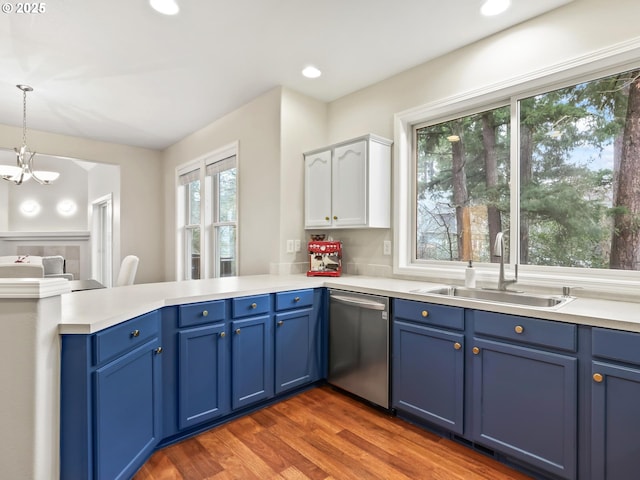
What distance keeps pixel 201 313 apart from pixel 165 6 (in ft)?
6.22

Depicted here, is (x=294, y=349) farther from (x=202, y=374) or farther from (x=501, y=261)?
(x=501, y=261)

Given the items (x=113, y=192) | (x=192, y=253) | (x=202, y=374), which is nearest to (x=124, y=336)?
(x=202, y=374)

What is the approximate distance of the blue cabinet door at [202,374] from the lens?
1999 millimetres

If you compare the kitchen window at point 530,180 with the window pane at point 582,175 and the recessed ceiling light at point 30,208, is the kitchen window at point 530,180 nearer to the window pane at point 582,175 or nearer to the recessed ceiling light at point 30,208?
the window pane at point 582,175

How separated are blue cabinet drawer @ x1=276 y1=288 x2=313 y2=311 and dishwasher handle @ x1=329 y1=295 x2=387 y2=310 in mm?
194

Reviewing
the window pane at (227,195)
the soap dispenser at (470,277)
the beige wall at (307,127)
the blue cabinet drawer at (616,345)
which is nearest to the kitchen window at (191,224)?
the beige wall at (307,127)

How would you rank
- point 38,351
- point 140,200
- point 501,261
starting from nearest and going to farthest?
1. point 38,351
2. point 501,261
3. point 140,200

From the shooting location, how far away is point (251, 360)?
7.54 feet

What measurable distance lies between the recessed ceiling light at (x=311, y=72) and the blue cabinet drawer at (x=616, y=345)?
8.62 ft

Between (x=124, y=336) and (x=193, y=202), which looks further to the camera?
(x=193, y=202)

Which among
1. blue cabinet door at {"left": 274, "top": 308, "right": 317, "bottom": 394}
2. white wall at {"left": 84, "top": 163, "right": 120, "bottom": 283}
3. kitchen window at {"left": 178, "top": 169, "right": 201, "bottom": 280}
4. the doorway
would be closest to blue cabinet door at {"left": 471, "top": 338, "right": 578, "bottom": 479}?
blue cabinet door at {"left": 274, "top": 308, "right": 317, "bottom": 394}

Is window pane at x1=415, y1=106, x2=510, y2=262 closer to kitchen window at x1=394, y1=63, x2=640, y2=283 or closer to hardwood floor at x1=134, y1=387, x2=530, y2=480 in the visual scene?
kitchen window at x1=394, y1=63, x2=640, y2=283

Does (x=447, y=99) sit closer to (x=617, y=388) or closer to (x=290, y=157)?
(x=290, y=157)

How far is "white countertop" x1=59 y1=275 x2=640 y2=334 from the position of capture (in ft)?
4.76
